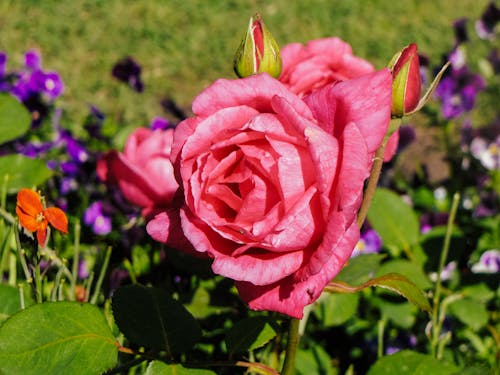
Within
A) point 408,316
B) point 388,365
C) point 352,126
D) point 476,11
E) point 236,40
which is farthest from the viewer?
point 476,11

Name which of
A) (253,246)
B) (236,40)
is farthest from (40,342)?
(236,40)

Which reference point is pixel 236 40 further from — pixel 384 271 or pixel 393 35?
pixel 384 271

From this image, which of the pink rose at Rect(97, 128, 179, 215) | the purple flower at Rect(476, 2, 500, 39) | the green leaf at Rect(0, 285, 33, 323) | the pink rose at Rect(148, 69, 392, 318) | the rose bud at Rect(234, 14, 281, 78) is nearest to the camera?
the pink rose at Rect(148, 69, 392, 318)

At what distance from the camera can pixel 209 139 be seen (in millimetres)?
540

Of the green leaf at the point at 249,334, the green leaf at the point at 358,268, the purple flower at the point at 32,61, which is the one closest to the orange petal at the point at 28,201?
the green leaf at the point at 249,334

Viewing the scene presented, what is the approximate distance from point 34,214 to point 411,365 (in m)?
0.38

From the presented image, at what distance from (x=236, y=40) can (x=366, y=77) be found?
285cm

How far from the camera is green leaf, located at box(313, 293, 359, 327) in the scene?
89 centimetres

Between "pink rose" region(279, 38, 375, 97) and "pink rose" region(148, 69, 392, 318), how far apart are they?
0.11m

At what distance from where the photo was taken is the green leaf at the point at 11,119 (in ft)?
2.96

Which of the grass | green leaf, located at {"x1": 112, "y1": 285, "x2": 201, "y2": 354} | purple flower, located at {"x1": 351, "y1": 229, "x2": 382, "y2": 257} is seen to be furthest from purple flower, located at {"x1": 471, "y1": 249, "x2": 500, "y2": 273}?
the grass

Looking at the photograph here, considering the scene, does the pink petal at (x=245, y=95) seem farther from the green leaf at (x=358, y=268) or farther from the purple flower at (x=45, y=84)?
the purple flower at (x=45, y=84)

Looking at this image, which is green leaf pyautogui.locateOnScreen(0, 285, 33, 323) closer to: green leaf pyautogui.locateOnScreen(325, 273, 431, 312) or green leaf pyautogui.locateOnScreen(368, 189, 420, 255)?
green leaf pyautogui.locateOnScreen(325, 273, 431, 312)

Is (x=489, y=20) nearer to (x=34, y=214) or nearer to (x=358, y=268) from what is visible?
(x=358, y=268)
